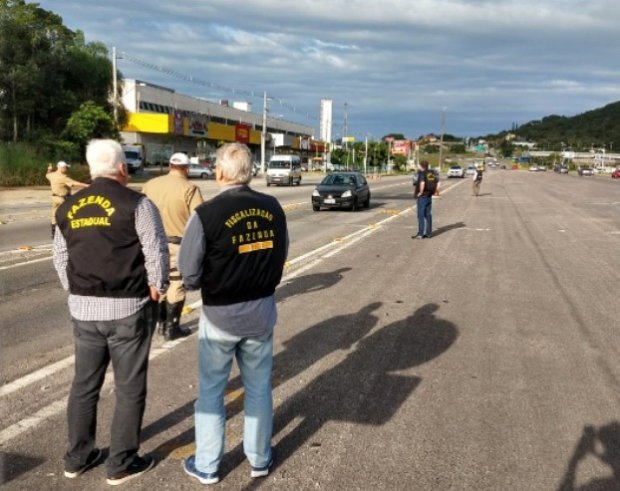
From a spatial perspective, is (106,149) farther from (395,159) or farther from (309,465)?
(395,159)

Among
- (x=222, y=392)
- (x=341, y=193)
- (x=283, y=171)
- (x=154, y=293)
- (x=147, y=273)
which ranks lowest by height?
(x=283, y=171)

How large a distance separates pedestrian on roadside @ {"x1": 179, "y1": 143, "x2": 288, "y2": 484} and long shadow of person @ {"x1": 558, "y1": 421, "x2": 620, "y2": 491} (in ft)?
5.91

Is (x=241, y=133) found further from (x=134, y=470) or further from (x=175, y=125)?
(x=134, y=470)

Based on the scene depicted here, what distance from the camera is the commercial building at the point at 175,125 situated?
60.6 metres

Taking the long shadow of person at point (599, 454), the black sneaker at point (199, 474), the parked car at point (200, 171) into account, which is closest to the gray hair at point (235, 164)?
the black sneaker at point (199, 474)

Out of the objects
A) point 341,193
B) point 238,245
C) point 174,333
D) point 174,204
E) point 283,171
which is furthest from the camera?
point 283,171

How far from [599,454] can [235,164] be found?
115 inches

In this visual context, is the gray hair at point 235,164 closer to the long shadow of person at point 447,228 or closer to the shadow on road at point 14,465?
the shadow on road at point 14,465

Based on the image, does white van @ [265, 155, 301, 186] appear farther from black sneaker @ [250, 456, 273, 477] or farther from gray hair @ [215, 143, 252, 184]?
black sneaker @ [250, 456, 273, 477]

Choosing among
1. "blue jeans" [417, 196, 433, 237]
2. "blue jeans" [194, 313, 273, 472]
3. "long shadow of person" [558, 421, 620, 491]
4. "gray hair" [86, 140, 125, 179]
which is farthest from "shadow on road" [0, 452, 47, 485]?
"blue jeans" [417, 196, 433, 237]

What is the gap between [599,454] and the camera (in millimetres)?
4074

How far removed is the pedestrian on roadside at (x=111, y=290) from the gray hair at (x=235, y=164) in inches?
18.1

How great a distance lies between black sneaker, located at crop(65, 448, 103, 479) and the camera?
3.62m

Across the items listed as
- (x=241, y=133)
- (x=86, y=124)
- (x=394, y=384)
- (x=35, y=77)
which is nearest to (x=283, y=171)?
(x=86, y=124)
